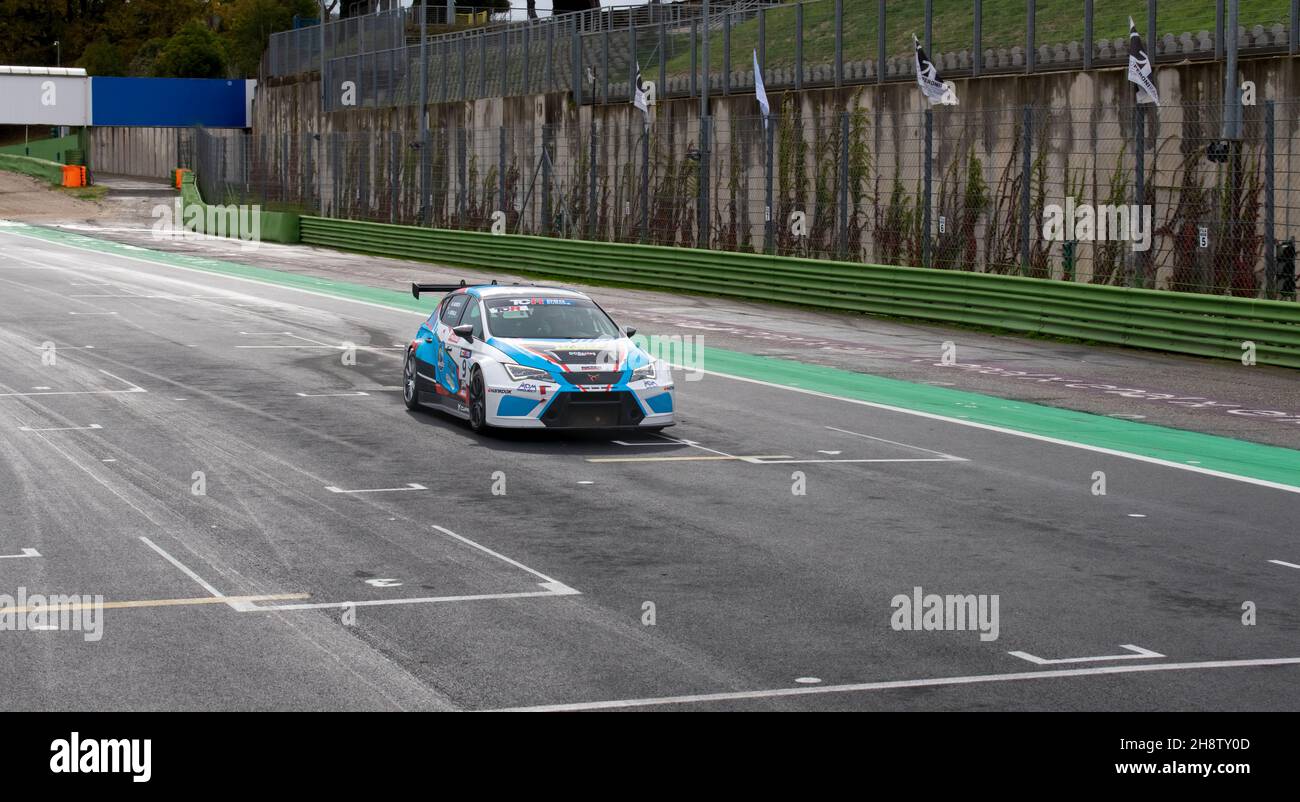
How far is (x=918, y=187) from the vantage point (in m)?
31.2

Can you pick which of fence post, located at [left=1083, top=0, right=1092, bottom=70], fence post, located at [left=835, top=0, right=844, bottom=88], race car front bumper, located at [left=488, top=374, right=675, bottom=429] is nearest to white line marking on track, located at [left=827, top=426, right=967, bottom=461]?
race car front bumper, located at [left=488, top=374, right=675, bottom=429]

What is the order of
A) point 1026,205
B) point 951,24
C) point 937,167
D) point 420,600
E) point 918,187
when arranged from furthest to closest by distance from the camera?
point 951,24
point 937,167
point 918,187
point 1026,205
point 420,600

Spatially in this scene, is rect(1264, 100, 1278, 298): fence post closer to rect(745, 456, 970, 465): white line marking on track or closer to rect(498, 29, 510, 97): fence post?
rect(745, 456, 970, 465): white line marking on track

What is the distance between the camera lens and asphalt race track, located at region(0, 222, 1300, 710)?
334 inches

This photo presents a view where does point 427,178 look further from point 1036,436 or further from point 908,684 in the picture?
point 908,684

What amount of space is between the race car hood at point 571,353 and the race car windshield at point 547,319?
10.7 inches

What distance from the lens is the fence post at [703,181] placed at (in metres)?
36.4

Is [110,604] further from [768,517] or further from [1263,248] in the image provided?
[1263,248]

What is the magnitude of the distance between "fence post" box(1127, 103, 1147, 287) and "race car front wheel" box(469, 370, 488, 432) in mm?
13082

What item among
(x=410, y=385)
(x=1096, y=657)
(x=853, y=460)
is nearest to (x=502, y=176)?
(x=410, y=385)

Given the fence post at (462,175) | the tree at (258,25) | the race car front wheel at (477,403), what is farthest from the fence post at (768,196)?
the tree at (258,25)

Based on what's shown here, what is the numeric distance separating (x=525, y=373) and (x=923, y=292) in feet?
49.2

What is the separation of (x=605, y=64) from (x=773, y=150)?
10.7m

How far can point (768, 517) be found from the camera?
12.8 m
